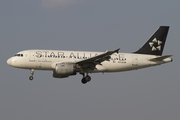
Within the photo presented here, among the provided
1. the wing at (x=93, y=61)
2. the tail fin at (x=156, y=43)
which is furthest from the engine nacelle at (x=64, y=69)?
the tail fin at (x=156, y=43)

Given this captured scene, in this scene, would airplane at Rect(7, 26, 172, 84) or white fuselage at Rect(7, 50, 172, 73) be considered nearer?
airplane at Rect(7, 26, 172, 84)

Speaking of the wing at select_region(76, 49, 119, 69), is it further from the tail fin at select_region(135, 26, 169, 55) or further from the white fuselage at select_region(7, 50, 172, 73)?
the tail fin at select_region(135, 26, 169, 55)

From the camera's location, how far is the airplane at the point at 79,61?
40.9 metres

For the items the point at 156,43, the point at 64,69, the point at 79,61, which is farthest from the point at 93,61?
the point at 156,43

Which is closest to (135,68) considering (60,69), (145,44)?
(145,44)

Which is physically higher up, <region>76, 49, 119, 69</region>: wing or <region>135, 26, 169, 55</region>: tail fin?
<region>135, 26, 169, 55</region>: tail fin

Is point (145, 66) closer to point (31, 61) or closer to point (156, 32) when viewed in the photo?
point (156, 32)

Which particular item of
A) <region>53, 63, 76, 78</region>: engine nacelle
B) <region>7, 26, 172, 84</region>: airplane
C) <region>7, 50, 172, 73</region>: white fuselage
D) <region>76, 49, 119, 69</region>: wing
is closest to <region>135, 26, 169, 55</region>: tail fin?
<region>7, 26, 172, 84</region>: airplane

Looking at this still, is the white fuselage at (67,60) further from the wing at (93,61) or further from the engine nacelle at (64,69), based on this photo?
the engine nacelle at (64,69)

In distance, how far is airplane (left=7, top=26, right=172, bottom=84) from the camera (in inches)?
1610

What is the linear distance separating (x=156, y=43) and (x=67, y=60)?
13954 mm

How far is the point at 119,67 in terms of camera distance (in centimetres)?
4400

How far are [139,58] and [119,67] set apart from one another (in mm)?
3263

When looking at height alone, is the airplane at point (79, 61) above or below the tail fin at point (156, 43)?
below
